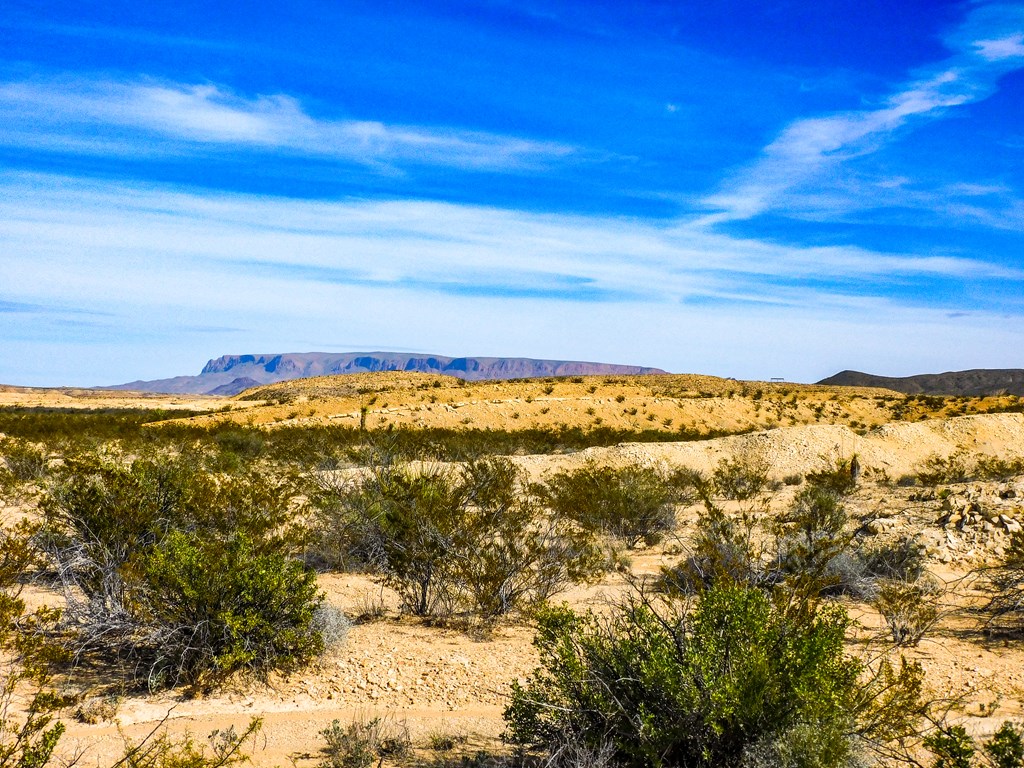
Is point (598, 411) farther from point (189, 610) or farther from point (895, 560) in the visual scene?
point (189, 610)

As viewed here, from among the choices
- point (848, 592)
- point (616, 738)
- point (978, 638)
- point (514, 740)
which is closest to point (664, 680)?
point (616, 738)

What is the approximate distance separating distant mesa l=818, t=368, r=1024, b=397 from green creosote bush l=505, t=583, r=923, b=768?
105m

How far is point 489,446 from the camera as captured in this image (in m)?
29.5

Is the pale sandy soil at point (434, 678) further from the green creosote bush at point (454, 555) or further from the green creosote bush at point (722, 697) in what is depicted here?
the green creosote bush at point (722, 697)

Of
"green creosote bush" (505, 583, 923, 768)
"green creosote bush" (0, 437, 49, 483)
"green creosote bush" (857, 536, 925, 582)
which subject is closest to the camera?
"green creosote bush" (505, 583, 923, 768)

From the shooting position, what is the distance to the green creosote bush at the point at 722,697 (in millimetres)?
4242

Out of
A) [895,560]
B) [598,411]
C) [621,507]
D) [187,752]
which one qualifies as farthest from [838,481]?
[598,411]

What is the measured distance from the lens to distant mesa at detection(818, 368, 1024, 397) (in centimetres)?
10162

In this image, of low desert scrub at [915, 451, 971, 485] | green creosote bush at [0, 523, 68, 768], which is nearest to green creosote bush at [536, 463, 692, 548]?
low desert scrub at [915, 451, 971, 485]

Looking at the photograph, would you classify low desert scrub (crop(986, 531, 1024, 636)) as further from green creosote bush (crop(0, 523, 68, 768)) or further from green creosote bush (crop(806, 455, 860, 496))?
green creosote bush (crop(0, 523, 68, 768))

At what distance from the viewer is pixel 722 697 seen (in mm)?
4242

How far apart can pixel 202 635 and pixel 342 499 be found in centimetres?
590

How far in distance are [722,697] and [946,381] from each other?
123m

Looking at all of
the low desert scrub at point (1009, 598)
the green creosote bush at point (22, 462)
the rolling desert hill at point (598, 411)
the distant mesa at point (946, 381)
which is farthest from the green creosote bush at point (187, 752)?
the distant mesa at point (946, 381)
